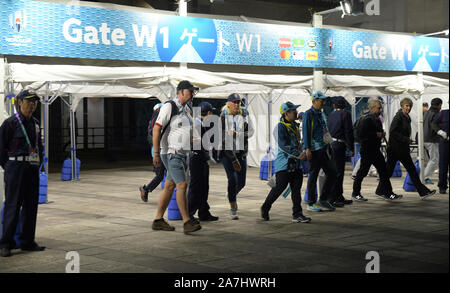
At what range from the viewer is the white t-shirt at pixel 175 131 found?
753cm

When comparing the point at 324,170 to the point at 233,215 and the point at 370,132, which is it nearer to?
the point at 370,132

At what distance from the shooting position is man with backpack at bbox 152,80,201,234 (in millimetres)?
7531

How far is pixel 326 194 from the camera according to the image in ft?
31.8

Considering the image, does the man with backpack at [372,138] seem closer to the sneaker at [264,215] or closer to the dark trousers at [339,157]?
the dark trousers at [339,157]

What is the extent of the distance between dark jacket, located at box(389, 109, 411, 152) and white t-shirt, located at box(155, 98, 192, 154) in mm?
4446

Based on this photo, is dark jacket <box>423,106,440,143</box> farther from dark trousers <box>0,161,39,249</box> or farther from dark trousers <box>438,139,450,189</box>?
dark trousers <box>0,161,39,249</box>

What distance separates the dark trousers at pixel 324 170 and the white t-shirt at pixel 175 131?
244 centimetres

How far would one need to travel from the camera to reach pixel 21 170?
659 cm

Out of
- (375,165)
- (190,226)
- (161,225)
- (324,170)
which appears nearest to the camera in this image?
(190,226)

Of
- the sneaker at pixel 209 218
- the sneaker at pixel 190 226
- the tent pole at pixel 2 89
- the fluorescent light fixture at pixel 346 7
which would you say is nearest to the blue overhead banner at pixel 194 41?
the tent pole at pixel 2 89

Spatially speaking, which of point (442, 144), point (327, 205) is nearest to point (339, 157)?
point (327, 205)

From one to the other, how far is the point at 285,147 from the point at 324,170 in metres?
1.41

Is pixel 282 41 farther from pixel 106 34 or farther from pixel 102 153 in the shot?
pixel 102 153
